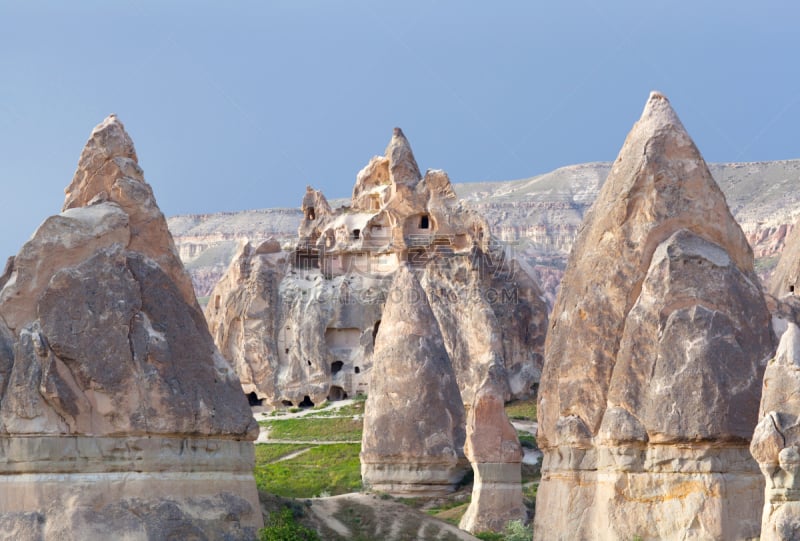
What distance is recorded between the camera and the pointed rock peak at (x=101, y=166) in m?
23.7

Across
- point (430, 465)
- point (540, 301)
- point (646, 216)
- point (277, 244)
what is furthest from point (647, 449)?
point (277, 244)

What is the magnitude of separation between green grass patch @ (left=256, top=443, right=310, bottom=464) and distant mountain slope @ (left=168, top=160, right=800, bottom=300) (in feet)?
185

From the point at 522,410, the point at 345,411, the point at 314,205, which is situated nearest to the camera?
the point at 522,410

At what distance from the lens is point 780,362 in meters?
18.2

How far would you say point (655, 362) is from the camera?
23234 millimetres

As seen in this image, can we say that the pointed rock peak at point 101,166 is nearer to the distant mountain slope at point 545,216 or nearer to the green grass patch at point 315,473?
the green grass patch at point 315,473

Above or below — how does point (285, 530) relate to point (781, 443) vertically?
below

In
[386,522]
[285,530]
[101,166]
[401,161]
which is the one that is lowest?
[386,522]

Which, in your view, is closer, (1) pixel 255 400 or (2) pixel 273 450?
(2) pixel 273 450

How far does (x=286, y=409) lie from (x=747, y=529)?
34.3m

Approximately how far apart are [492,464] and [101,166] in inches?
441

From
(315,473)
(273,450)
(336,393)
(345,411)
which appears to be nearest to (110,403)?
(315,473)

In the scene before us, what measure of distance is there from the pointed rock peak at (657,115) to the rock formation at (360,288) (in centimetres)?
2719

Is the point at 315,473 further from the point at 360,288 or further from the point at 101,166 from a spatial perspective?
the point at 101,166
